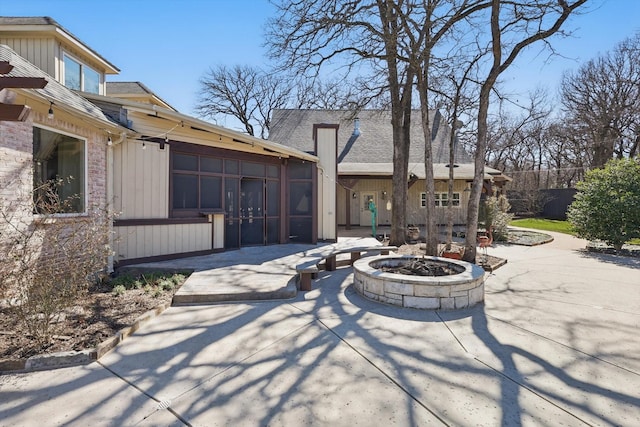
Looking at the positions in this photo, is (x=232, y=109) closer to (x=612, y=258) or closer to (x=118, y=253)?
(x=118, y=253)

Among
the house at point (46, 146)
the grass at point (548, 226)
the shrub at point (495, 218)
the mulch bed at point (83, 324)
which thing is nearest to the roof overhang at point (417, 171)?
the shrub at point (495, 218)

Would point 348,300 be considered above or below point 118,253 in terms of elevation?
below

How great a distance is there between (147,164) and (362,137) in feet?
49.6

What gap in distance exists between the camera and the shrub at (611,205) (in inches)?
384

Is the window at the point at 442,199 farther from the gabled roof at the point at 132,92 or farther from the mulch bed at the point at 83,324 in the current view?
the mulch bed at the point at 83,324

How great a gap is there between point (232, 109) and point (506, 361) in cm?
3103

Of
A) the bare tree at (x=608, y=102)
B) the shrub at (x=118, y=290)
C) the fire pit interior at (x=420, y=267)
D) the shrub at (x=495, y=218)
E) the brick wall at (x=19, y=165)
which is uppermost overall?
the bare tree at (x=608, y=102)

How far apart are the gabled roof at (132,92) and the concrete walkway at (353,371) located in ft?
33.9

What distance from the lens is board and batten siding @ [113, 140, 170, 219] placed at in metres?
6.70

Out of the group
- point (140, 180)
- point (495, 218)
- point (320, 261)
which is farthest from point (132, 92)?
point (495, 218)

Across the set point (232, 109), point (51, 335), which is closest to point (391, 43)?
point (51, 335)

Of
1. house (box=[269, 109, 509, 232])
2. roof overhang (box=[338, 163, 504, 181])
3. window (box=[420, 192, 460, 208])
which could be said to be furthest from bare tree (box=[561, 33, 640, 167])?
window (box=[420, 192, 460, 208])

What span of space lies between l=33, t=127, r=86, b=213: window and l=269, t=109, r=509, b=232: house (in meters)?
10.4

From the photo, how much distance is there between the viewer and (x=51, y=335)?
132 inches
